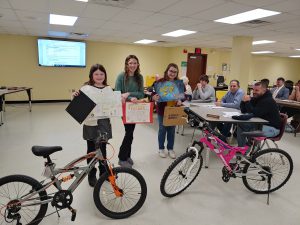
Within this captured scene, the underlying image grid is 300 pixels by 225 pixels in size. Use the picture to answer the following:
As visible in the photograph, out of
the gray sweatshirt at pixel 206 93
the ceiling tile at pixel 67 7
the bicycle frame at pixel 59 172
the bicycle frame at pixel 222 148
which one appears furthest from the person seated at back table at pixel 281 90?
the bicycle frame at pixel 59 172

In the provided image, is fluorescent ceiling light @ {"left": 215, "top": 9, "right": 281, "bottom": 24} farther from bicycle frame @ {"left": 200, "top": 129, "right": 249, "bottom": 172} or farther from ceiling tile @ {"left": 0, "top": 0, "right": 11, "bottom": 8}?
ceiling tile @ {"left": 0, "top": 0, "right": 11, "bottom": 8}

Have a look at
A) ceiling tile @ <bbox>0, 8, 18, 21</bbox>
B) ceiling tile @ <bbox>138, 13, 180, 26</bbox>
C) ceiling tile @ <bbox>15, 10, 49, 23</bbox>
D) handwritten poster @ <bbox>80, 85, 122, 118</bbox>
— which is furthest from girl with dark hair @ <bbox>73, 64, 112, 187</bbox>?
ceiling tile @ <bbox>0, 8, 18, 21</bbox>

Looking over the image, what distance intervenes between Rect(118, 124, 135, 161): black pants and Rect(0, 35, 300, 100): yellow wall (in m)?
6.04

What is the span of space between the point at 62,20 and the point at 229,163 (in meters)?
4.77

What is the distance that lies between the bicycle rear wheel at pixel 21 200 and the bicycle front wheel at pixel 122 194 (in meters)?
0.44

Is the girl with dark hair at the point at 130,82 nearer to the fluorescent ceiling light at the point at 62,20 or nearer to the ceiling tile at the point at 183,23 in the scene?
the ceiling tile at the point at 183,23

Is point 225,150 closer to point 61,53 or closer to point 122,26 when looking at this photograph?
point 122,26

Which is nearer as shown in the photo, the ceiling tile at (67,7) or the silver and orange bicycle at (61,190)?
the silver and orange bicycle at (61,190)

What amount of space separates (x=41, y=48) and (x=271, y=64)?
39.8 ft

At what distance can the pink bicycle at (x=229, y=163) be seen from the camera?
2.36 meters

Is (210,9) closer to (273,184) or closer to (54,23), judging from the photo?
(273,184)

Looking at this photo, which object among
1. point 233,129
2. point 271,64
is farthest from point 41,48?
point 271,64

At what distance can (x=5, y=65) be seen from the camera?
7.96 metres

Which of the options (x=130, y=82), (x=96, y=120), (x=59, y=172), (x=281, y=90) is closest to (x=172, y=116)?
(x=130, y=82)
